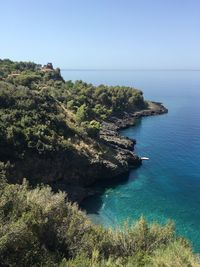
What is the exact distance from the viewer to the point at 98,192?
2653 inches

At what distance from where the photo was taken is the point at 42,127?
69250mm

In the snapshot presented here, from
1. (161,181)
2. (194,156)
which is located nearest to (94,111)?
(194,156)

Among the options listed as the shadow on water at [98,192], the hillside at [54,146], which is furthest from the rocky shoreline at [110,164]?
the shadow on water at [98,192]

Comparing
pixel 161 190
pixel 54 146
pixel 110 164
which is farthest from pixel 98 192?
pixel 161 190

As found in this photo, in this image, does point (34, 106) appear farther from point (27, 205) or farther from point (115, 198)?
point (27, 205)

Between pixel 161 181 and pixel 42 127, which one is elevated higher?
pixel 42 127

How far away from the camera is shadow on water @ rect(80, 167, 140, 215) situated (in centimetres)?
6116

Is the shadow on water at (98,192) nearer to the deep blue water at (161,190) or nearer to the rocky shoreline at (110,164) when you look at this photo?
the deep blue water at (161,190)

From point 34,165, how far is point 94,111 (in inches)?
1732

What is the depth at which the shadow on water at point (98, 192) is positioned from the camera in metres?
61.2

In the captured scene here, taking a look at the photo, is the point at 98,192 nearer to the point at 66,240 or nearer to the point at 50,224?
the point at 50,224

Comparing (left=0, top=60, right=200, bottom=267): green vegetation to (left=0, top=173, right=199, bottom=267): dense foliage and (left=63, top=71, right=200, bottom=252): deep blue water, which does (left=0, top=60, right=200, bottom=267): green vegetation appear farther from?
(left=63, top=71, right=200, bottom=252): deep blue water

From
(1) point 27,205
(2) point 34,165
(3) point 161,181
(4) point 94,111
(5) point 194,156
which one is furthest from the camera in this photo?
(4) point 94,111

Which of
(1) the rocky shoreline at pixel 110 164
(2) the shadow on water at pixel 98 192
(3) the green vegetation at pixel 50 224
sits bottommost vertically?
(2) the shadow on water at pixel 98 192
